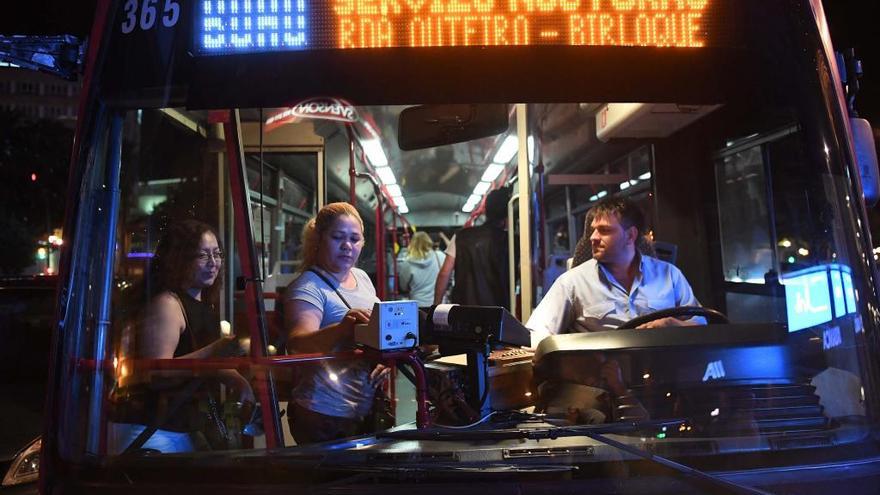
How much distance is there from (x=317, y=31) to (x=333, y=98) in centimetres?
20

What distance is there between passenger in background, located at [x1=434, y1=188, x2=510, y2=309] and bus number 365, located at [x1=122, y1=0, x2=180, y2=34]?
2.64m

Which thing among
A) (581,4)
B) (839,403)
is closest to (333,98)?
(581,4)

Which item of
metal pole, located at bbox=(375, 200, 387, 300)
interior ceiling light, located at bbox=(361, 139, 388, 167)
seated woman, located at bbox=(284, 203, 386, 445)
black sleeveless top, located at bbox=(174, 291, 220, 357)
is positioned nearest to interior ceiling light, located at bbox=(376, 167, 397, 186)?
interior ceiling light, located at bbox=(361, 139, 388, 167)

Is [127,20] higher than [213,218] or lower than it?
higher

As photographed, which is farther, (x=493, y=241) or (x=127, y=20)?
(x=493, y=241)

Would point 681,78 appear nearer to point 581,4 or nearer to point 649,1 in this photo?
point 649,1

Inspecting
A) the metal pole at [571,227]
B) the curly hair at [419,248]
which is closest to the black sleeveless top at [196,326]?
the curly hair at [419,248]

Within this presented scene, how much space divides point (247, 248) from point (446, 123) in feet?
2.89

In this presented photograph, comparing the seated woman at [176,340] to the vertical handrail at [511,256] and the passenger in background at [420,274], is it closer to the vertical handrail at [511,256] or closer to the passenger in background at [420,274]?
the vertical handrail at [511,256]

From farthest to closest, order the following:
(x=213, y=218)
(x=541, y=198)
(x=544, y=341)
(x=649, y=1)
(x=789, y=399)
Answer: (x=541, y=198)
(x=213, y=218)
(x=544, y=341)
(x=649, y=1)
(x=789, y=399)

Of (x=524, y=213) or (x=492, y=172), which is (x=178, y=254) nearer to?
(x=524, y=213)

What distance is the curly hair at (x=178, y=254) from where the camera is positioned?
207 centimetres

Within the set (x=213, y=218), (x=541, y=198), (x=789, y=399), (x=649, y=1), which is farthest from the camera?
(x=541, y=198)

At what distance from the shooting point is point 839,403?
72.6 inches
